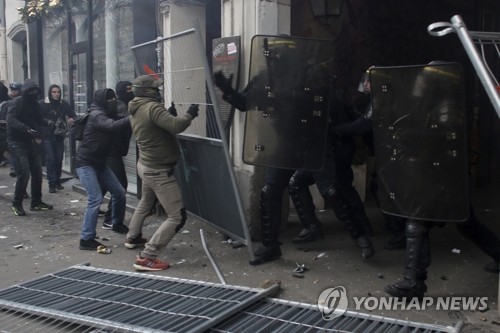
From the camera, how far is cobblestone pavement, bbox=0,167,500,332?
4266mm

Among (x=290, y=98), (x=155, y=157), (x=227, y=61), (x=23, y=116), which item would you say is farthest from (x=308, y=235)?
(x=23, y=116)

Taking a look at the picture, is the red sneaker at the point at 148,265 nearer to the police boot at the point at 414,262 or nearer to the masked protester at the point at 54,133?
the police boot at the point at 414,262

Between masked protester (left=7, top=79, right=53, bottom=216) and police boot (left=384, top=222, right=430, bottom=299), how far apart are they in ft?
17.4

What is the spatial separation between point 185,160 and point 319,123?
1692 mm

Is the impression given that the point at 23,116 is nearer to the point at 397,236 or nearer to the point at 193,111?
the point at 193,111

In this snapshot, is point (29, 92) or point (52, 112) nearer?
point (29, 92)

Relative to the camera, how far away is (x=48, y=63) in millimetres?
11617

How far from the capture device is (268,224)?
499 centimetres

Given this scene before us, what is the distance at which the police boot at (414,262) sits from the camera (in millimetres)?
3893

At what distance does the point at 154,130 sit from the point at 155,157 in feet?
0.81

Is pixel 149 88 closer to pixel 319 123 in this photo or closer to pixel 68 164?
pixel 319 123

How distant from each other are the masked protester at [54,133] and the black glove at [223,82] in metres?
4.83

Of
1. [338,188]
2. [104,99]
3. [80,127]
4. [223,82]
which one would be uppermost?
[223,82]

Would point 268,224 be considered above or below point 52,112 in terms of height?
below
